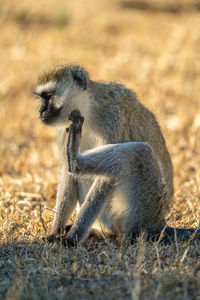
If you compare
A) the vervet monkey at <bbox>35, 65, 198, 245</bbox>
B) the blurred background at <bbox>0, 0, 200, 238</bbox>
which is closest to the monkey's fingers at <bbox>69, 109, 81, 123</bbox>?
the vervet monkey at <bbox>35, 65, 198, 245</bbox>

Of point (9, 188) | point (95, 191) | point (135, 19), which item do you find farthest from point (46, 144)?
point (135, 19)

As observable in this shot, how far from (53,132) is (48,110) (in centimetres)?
366

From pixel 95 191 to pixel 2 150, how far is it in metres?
3.66

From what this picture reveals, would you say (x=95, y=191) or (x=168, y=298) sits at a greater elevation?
(x=95, y=191)

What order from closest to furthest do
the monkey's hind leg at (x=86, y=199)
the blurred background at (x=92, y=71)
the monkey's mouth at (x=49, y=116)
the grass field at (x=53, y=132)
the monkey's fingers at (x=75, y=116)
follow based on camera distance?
1. the grass field at (x=53, y=132)
2. the monkey's hind leg at (x=86, y=199)
3. the monkey's fingers at (x=75, y=116)
4. the monkey's mouth at (x=49, y=116)
5. the blurred background at (x=92, y=71)

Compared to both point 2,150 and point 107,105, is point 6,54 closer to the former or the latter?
point 2,150

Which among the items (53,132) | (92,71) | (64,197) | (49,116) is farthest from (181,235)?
(92,71)

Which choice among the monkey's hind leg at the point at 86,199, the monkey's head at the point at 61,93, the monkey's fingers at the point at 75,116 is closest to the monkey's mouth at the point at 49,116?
the monkey's head at the point at 61,93

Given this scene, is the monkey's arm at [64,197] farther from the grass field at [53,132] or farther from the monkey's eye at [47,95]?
the monkey's eye at [47,95]

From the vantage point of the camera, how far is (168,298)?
2607 mm

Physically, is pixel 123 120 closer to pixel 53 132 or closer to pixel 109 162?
pixel 109 162

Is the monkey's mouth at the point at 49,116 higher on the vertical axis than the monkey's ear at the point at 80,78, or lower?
lower

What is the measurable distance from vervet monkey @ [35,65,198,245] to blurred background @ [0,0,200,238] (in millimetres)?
293

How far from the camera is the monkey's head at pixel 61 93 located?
393 cm
